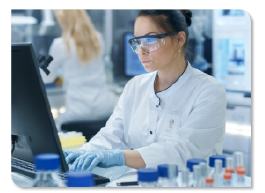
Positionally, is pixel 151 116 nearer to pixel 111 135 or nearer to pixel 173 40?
pixel 111 135

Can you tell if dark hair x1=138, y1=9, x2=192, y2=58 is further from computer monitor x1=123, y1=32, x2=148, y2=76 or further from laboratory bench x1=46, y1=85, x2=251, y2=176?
computer monitor x1=123, y1=32, x2=148, y2=76

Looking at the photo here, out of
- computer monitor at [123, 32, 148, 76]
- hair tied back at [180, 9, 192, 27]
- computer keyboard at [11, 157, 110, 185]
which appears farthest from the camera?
computer monitor at [123, 32, 148, 76]

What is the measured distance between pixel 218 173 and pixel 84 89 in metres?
2.44

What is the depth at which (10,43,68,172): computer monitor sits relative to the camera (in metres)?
0.93

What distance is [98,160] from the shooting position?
1185 millimetres

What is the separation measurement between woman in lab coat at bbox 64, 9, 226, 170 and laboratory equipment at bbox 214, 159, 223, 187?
34cm

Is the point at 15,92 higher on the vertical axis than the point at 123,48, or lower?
lower

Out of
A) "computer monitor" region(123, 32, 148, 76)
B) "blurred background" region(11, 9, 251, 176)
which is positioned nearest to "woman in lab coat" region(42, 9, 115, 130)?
"blurred background" region(11, 9, 251, 176)

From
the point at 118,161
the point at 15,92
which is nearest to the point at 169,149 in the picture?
the point at 118,161

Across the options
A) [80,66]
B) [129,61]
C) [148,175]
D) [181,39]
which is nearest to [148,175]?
[148,175]

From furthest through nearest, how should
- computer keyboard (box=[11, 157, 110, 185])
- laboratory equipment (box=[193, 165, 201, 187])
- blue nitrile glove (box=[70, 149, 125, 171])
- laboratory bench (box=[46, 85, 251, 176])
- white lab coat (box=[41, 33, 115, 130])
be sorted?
white lab coat (box=[41, 33, 115, 130]) < laboratory bench (box=[46, 85, 251, 176]) < blue nitrile glove (box=[70, 149, 125, 171]) < computer keyboard (box=[11, 157, 110, 185]) < laboratory equipment (box=[193, 165, 201, 187])

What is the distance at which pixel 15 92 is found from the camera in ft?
3.40

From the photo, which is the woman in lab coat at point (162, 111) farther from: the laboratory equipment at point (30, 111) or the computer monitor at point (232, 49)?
the computer monitor at point (232, 49)

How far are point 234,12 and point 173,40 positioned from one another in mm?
1656
